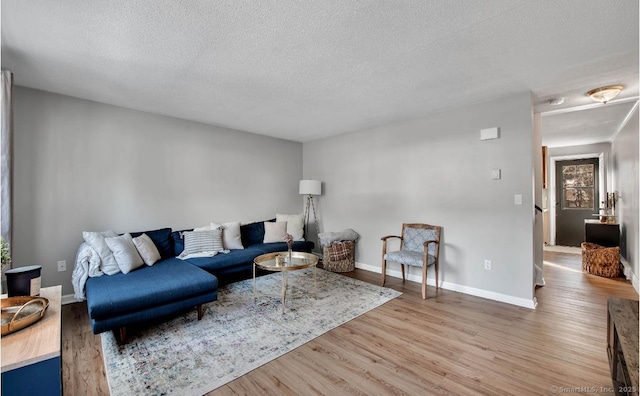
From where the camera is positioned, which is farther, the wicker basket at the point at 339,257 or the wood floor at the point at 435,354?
the wicker basket at the point at 339,257

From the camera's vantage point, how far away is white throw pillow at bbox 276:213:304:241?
4.81 m

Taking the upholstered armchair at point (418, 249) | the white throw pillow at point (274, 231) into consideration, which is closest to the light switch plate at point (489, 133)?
the upholstered armchair at point (418, 249)

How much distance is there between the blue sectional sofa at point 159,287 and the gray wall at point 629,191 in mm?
4888

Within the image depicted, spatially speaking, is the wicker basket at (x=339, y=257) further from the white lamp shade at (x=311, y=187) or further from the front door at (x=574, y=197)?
the front door at (x=574, y=197)

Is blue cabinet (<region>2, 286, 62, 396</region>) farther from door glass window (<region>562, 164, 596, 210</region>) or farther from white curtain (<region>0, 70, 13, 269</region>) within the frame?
door glass window (<region>562, 164, 596, 210</region>)

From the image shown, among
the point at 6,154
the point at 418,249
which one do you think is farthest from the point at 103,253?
the point at 418,249

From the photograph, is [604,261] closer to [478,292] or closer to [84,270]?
[478,292]

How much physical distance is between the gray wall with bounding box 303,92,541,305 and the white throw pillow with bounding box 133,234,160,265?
3008mm

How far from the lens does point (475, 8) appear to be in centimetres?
169

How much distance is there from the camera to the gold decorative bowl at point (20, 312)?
120 centimetres

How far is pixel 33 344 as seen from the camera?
1121mm

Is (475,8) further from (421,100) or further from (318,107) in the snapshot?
(318,107)

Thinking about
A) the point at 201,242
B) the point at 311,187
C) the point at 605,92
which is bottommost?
the point at 201,242

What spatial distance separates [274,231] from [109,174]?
2405mm
